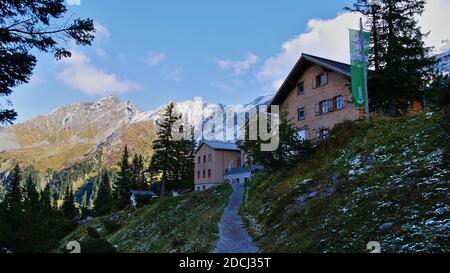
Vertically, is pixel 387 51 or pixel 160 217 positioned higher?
pixel 387 51

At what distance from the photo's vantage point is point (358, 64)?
2614 centimetres

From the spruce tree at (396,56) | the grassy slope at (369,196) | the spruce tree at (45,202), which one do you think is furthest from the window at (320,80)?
the spruce tree at (45,202)

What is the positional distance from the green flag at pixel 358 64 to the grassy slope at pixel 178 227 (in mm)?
12737

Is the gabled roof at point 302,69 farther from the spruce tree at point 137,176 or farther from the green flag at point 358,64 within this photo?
the spruce tree at point 137,176

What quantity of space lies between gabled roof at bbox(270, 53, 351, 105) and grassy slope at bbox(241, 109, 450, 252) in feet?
45.6

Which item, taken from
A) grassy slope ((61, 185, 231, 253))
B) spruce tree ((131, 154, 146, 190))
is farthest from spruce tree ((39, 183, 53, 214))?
spruce tree ((131, 154, 146, 190))

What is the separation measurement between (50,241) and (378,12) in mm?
31851

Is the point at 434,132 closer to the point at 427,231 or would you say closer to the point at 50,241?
the point at 427,231

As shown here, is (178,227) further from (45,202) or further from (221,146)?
(45,202)

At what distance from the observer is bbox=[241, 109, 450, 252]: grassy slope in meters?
9.84

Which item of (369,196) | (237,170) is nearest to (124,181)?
(237,170)

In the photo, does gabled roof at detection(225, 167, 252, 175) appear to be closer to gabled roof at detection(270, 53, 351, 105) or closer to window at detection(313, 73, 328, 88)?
gabled roof at detection(270, 53, 351, 105)

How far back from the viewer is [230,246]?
16000mm
